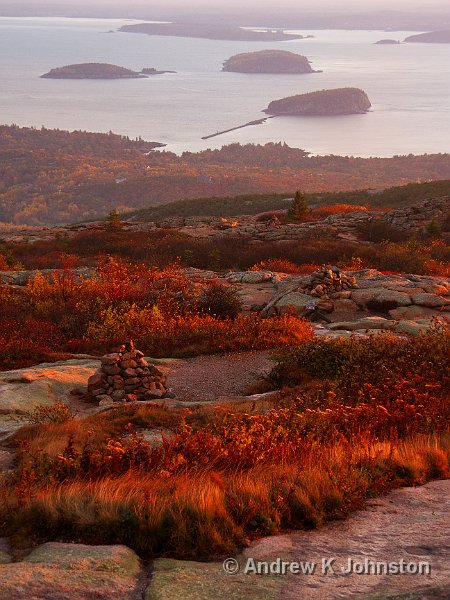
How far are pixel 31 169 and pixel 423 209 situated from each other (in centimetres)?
14774

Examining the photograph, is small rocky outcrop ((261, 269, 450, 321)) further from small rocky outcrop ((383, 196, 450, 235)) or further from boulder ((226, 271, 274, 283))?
small rocky outcrop ((383, 196, 450, 235))

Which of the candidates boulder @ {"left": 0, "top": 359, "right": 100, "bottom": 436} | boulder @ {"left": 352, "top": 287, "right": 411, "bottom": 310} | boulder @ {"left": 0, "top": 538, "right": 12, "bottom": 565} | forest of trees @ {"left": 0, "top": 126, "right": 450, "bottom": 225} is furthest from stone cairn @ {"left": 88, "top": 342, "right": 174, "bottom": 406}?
forest of trees @ {"left": 0, "top": 126, "right": 450, "bottom": 225}

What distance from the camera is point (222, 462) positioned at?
708 cm

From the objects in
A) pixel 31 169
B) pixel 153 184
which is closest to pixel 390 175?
pixel 153 184

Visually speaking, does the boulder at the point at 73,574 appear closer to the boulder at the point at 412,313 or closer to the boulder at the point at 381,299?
the boulder at the point at 412,313

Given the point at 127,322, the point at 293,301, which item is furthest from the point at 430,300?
the point at 127,322

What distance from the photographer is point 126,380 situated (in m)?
12.0

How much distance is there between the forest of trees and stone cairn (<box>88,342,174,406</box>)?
107m

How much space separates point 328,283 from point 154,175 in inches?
5455

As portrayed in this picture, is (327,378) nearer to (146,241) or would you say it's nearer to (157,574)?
(157,574)

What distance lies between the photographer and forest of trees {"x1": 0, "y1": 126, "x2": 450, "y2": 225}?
442ft

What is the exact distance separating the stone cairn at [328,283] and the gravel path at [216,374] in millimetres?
5369

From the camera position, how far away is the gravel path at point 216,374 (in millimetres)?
12398

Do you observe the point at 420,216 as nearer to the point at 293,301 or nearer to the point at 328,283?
the point at 328,283
